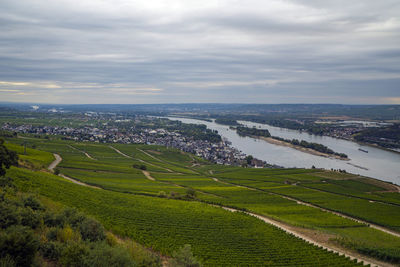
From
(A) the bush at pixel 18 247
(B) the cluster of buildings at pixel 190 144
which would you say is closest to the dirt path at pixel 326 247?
(A) the bush at pixel 18 247

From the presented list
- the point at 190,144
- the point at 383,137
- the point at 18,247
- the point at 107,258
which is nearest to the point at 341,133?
the point at 383,137

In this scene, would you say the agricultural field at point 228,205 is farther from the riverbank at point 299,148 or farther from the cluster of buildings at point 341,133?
the cluster of buildings at point 341,133

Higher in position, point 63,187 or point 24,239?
point 24,239

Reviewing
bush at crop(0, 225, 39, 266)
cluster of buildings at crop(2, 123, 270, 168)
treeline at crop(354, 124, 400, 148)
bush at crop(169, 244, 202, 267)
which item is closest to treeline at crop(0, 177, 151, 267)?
bush at crop(0, 225, 39, 266)

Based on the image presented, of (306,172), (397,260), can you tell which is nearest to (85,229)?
(397,260)

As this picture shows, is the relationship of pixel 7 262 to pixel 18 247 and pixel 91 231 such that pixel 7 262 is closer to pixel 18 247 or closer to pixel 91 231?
pixel 18 247

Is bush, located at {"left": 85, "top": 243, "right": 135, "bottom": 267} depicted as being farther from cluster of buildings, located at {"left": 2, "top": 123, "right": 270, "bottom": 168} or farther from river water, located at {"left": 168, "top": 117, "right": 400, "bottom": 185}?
river water, located at {"left": 168, "top": 117, "right": 400, "bottom": 185}

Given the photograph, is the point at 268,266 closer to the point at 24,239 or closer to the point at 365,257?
the point at 365,257
